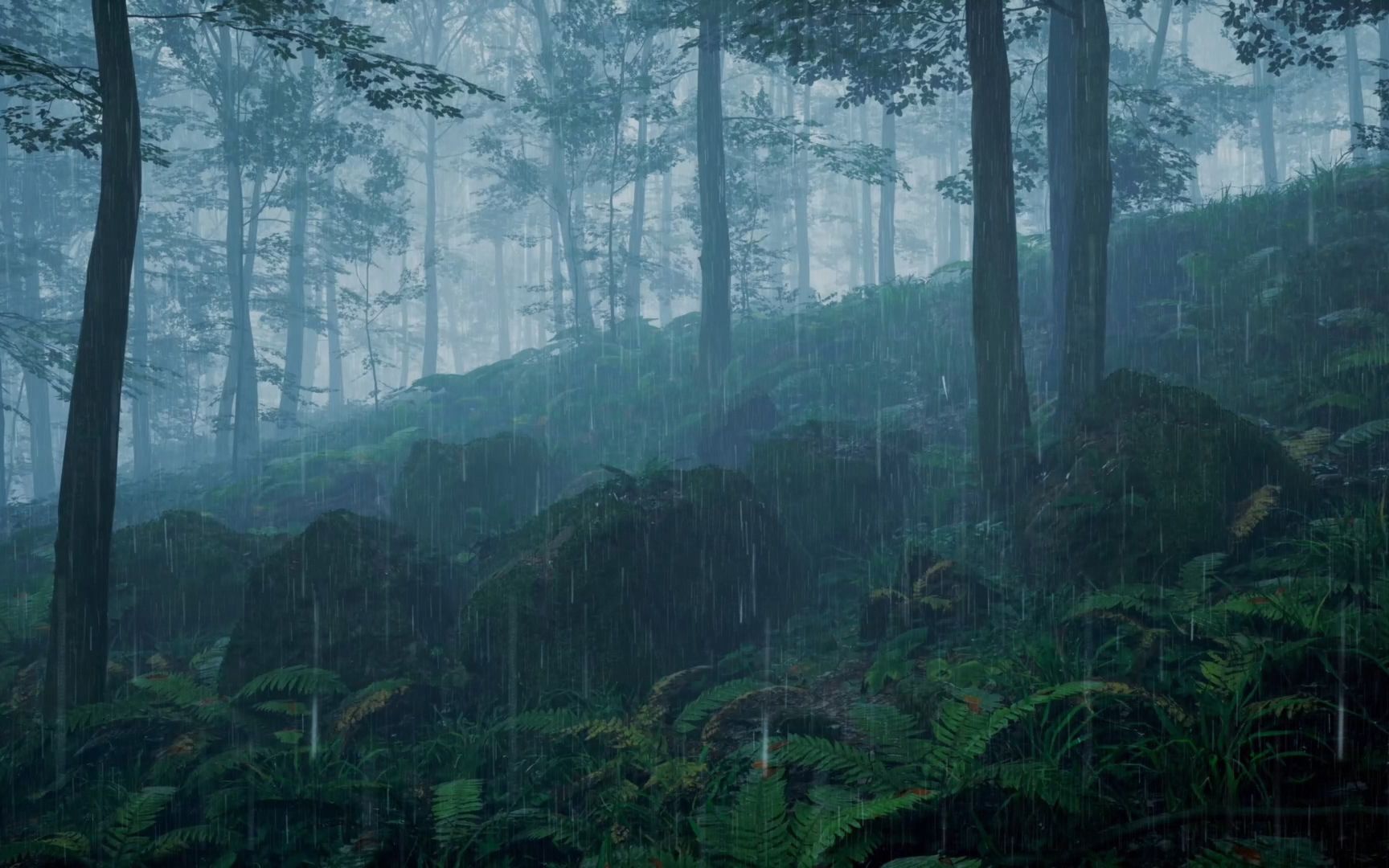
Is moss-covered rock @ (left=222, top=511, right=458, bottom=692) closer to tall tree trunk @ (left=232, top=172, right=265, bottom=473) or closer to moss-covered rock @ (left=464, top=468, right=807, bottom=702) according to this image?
moss-covered rock @ (left=464, top=468, right=807, bottom=702)

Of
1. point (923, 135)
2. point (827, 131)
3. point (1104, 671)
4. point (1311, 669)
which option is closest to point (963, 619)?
point (1104, 671)

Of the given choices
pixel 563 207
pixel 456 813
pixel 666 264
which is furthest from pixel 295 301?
pixel 456 813

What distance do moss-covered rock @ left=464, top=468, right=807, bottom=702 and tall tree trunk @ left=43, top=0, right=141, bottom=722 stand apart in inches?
123

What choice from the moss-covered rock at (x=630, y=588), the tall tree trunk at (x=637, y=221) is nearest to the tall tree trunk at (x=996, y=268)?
the moss-covered rock at (x=630, y=588)

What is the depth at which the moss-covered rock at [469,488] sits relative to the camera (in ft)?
43.5

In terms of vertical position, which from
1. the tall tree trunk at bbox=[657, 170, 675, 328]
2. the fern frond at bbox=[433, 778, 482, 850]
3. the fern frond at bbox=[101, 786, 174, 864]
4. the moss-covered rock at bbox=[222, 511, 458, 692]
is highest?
the tall tree trunk at bbox=[657, 170, 675, 328]

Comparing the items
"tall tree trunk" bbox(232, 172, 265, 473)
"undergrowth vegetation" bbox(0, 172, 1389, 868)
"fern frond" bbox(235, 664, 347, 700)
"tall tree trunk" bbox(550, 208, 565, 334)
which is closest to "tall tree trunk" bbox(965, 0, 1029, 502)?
"undergrowth vegetation" bbox(0, 172, 1389, 868)

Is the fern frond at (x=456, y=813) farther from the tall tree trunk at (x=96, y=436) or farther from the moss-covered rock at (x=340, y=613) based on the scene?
the tall tree trunk at (x=96, y=436)

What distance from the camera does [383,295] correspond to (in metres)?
25.3

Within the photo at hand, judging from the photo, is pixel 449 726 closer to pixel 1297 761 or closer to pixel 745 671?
pixel 745 671

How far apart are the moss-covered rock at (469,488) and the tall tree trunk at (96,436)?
214 inches

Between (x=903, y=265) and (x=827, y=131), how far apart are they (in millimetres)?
12139

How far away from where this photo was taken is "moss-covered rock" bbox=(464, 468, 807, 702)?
7340mm

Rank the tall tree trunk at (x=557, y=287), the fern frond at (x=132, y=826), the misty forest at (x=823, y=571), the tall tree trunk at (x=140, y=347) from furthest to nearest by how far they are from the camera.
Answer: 1. the tall tree trunk at (x=140, y=347)
2. the tall tree trunk at (x=557, y=287)
3. the fern frond at (x=132, y=826)
4. the misty forest at (x=823, y=571)
